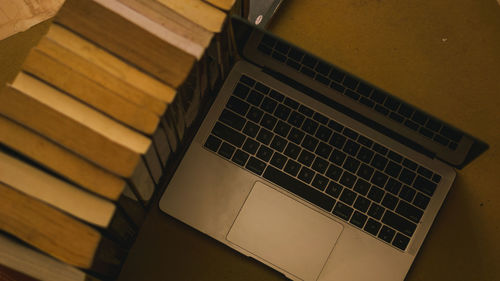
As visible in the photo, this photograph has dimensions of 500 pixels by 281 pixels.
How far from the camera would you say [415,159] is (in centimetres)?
65

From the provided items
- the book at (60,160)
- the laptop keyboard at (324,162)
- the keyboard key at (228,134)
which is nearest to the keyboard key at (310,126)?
the laptop keyboard at (324,162)

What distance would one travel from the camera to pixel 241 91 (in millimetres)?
659

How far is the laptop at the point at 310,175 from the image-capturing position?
0.64m

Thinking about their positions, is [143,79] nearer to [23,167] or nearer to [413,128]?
[23,167]

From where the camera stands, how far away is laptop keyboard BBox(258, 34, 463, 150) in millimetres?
625

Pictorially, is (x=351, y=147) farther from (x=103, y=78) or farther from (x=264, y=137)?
(x=103, y=78)

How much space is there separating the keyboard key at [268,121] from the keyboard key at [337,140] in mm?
95

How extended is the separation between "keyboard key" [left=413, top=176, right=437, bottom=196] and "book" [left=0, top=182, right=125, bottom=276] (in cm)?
47

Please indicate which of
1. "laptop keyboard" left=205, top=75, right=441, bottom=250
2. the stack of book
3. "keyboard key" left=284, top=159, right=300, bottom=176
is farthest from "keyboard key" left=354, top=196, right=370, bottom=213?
the stack of book

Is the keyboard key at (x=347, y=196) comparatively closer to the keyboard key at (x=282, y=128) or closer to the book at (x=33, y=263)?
the keyboard key at (x=282, y=128)

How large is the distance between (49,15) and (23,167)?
0.35 metres

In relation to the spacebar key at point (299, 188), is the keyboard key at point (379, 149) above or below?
above

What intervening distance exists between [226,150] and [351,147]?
197 millimetres

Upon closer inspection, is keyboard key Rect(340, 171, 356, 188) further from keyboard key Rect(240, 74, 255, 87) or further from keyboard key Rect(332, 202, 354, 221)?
keyboard key Rect(240, 74, 255, 87)
